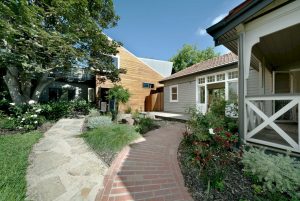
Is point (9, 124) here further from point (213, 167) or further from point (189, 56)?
point (189, 56)

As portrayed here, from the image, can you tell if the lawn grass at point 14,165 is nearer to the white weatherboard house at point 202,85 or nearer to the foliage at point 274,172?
the foliage at point 274,172

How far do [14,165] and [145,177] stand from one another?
305cm

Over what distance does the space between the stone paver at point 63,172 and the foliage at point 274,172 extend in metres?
2.90

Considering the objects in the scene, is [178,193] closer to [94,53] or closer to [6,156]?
[6,156]

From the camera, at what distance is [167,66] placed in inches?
984

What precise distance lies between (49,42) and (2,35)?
161 cm

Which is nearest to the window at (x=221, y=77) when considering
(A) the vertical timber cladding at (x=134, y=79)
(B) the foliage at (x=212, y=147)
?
(B) the foliage at (x=212, y=147)

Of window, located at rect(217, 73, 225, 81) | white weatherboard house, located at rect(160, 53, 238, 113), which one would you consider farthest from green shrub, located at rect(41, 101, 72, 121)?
window, located at rect(217, 73, 225, 81)

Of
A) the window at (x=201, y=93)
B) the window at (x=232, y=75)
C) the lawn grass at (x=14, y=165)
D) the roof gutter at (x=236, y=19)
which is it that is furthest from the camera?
the window at (x=201, y=93)

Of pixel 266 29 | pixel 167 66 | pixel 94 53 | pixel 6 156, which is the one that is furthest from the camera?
pixel 167 66

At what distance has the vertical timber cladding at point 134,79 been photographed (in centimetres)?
1485

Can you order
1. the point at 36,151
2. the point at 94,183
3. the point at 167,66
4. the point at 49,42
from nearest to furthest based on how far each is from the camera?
the point at 94,183 → the point at 36,151 → the point at 49,42 → the point at 167,66

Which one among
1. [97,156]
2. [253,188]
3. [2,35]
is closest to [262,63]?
[253,188]

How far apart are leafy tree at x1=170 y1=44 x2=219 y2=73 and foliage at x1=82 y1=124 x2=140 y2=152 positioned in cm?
2712
